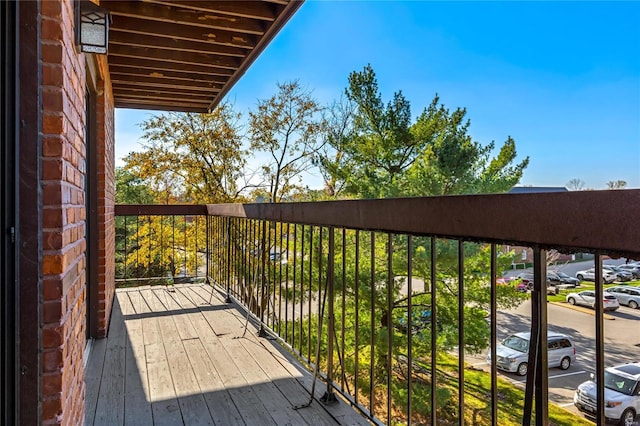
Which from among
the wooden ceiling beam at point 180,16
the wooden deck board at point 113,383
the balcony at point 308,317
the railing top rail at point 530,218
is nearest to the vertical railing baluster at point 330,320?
the balcony at point 308,317

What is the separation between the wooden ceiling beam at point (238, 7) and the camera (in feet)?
8.23

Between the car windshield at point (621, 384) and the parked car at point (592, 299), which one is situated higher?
the parked car at point (592, 299)

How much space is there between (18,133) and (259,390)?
1625mm

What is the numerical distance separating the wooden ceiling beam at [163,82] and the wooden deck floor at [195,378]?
221 centimetres

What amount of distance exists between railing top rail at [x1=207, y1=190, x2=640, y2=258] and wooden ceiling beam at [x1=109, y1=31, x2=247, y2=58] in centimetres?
239

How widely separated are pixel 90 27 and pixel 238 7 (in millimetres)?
1201

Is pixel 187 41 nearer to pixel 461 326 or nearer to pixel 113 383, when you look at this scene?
pixel 113 383

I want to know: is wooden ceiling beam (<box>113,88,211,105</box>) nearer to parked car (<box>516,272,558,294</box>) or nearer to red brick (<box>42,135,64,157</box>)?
red brick (<box>42,135,64,157</box>)

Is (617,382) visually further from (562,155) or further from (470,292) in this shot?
(562,155)

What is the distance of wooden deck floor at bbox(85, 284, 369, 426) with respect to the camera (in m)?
1.84

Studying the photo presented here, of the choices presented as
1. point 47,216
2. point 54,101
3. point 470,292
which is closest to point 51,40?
point 54,101

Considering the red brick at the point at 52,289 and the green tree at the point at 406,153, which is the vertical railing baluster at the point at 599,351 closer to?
the red brick at the point at 52,289

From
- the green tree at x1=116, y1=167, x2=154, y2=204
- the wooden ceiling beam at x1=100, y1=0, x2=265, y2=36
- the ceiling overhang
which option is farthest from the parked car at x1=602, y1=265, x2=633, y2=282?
the green tree at x1=116, y1=167, x2=154, y2=204

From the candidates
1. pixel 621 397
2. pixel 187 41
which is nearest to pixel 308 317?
pixel 187 41
